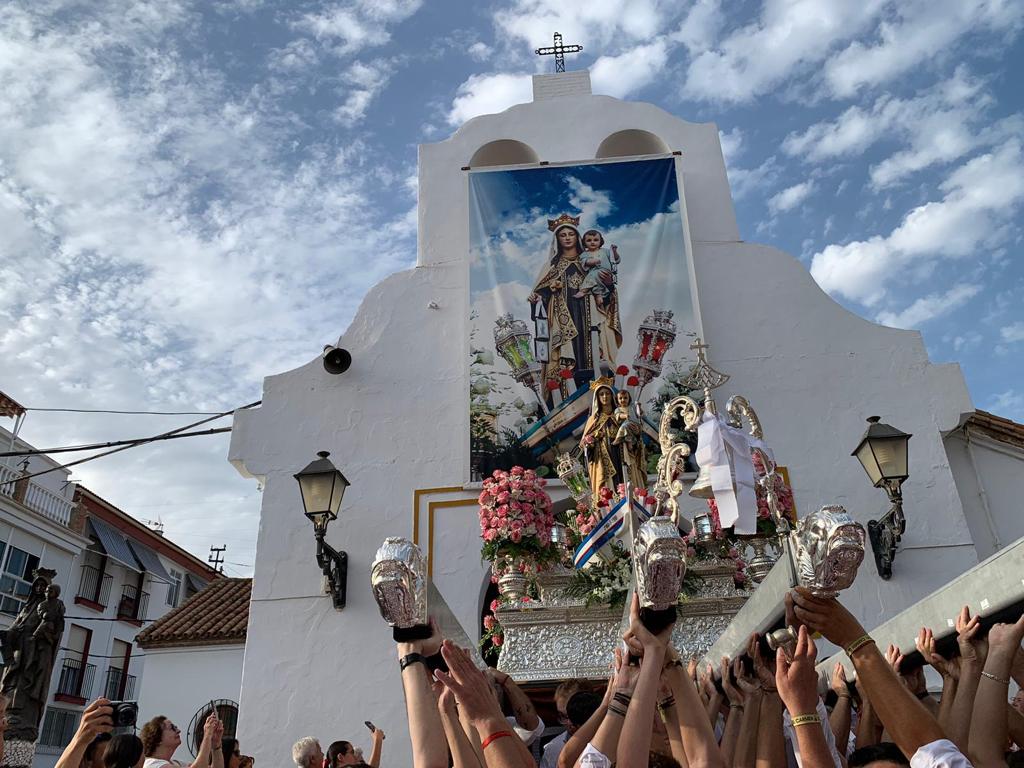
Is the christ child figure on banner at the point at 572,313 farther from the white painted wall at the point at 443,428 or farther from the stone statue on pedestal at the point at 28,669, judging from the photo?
the stone statue on pedestal at the point at 28,669

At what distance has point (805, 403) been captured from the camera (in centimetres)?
780

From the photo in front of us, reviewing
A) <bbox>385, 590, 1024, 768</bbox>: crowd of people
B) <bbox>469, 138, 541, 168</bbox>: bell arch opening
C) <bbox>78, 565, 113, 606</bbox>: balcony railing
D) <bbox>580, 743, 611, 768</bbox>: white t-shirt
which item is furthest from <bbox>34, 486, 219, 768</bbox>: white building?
<bbox>580, 743, 611, 768</bbox>: white t-shirt

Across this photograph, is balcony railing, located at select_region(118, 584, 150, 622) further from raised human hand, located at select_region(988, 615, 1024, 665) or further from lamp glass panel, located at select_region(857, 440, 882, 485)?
raised human hand, located at select_region(988, 615, 1024, 665)

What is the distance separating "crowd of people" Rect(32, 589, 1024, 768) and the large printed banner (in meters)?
4.85

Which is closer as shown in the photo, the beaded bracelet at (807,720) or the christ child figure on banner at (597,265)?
the beaded bracelet at (807,720)

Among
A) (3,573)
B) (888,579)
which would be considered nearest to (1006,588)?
(888,579)

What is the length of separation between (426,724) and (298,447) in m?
6.21

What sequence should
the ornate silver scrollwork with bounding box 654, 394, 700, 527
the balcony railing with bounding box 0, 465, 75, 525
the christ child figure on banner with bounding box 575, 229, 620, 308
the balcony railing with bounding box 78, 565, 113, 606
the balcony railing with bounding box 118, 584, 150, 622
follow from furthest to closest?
the balcony railing with bounding box 118, 584, 150, 622 < the balcony railing with bounding box 78, 565, 113, 606 < the balcony railing with bounding box 0, 465, 75, 525 < the christ child figure on banner with bounding box 575, 229, 620, 308 < the ornate silver scrollwork with bounding box 654, 394, 700, 527

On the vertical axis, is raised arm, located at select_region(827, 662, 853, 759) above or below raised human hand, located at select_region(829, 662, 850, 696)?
below

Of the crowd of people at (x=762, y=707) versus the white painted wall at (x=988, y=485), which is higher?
the white painted wall at (x=988, y=485)

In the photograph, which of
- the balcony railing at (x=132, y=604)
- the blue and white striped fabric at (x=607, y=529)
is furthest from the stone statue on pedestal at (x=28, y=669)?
the balcony railing at (x=132, y=604)

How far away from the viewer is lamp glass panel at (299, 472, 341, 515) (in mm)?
6453

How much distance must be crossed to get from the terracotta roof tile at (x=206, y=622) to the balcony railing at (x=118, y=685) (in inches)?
419

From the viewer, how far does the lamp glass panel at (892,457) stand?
6.04 metres
